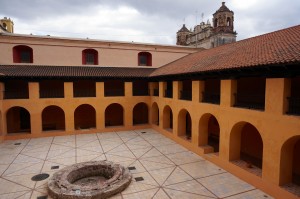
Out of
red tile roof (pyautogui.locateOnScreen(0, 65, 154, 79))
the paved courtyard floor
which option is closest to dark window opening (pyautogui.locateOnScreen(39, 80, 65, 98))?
red tile roof (pyautogui.locateOnScreen(0, 65, 154, 79))

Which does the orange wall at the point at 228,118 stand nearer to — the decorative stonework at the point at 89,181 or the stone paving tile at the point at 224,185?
the stone paving tile at the point at 224,185

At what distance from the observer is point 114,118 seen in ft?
80.1

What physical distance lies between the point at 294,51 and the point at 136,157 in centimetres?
1040

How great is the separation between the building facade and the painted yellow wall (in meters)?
0.09

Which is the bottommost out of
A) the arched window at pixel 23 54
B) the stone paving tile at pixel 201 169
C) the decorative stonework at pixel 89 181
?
the stone paving tile at pixel 201 169

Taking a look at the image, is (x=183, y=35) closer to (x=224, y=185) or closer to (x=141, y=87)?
(x=141, y=87)

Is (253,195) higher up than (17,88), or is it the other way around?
(17,88)

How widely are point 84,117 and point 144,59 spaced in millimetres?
9744

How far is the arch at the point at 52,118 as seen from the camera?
21.7 metres

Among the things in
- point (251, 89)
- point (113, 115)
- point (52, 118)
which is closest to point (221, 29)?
point (113, 115)

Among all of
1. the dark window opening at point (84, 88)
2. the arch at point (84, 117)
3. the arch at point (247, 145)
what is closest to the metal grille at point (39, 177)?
the arch at point (247, 145)

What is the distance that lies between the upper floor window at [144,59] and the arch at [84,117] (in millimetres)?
7835

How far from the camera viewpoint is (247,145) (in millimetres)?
13906

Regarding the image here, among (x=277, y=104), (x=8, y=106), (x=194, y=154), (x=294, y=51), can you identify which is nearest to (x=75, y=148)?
(x=8, y=106)
